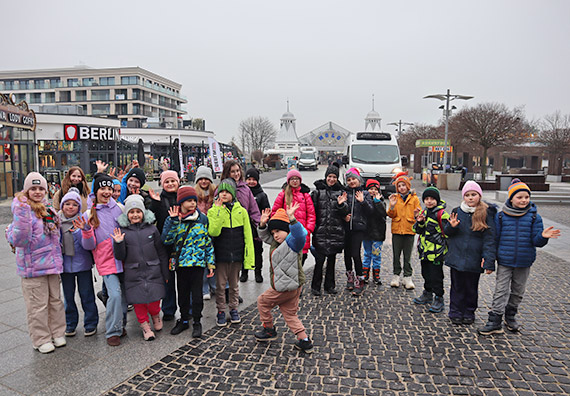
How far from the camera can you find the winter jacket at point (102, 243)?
418cm

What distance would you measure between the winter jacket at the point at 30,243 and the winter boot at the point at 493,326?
4836 mm

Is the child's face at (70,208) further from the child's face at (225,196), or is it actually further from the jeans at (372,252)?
the jeans at (372,252)

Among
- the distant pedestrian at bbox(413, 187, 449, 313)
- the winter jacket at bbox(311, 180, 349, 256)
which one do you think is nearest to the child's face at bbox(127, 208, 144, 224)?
the winter jacket at bbox(311, 180, 349, 256)

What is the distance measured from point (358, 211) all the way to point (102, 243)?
3.43 metres

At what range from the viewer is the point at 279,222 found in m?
4.12

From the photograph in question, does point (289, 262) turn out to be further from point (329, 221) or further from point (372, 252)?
point (372, 252)

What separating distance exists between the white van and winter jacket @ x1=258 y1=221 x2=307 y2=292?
43.1 feet

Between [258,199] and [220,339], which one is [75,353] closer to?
[220,339]

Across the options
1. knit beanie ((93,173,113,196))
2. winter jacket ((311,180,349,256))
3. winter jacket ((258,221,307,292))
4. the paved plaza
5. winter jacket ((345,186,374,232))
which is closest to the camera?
the paved plaza

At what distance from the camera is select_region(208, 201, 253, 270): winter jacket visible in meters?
4.60

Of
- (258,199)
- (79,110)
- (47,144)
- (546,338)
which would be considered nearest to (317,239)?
(258,199)

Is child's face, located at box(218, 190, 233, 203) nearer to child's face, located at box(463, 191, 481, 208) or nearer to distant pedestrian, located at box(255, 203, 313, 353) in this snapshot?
distant pedestrian, located at box(255, 203, 313, 353)

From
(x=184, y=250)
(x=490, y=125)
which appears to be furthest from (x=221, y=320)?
(x=490, y=125)

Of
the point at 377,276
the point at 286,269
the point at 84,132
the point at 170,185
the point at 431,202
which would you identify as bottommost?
the point at 377,276
